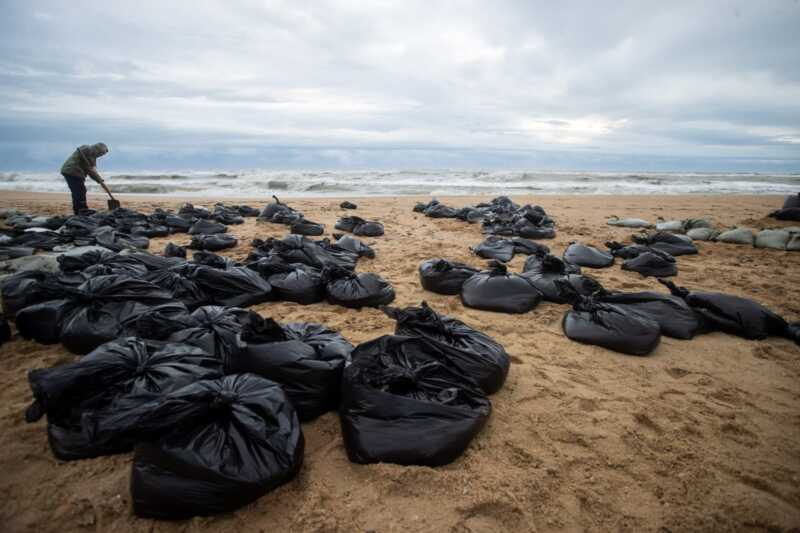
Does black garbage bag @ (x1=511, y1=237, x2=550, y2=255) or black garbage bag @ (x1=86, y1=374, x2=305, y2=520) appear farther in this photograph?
black garbage bag @ (x1=511, y1=237, x2=550, y2=255)

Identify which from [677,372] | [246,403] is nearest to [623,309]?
[677,372]

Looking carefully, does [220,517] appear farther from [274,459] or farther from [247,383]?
[247,383]

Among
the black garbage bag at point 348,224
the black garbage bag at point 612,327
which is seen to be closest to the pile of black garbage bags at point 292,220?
the black garbage bag at point 348,224

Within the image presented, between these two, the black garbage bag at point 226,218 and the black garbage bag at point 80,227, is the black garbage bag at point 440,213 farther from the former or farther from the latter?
the black garbage bag at point 80,227

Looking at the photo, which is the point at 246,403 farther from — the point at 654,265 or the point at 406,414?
the point at 654,265

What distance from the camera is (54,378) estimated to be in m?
1.81

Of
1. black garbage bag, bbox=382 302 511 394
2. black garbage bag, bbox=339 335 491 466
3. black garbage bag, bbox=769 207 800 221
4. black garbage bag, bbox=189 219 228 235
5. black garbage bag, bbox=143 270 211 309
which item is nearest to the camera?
black garbage bag, bbox=339 335 491 466

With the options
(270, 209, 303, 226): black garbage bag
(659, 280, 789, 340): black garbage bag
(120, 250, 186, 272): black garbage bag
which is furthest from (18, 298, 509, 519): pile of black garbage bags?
(270, 209, 303, 226): black garbage bag

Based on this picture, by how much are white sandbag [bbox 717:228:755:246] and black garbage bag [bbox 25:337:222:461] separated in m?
7.80

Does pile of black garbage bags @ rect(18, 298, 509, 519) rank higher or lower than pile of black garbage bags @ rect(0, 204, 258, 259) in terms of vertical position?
lower

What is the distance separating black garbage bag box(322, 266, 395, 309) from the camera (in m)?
3.75

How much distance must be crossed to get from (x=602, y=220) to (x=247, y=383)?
940 centimetres

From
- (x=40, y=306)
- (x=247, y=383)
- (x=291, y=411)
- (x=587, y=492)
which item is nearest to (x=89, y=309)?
(x=40, y=306)

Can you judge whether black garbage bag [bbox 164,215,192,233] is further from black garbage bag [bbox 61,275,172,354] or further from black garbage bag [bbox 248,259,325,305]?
black garbage bag [bbox 61,275,172,354]
